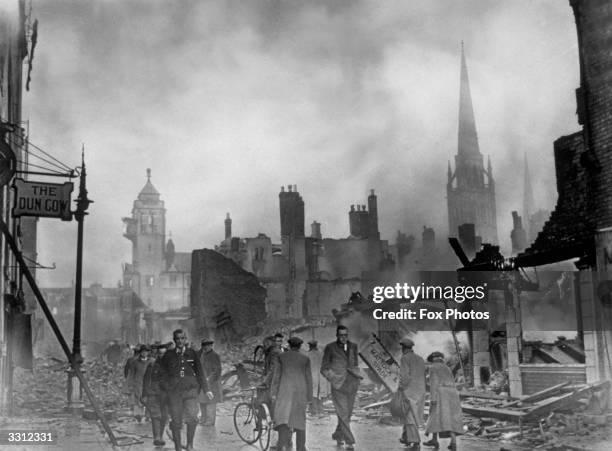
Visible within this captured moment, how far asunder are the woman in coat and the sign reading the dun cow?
7.21m

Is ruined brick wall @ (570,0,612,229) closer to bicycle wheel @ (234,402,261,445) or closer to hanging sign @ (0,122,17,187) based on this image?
bicycle wheel @ (234,402,261,445)

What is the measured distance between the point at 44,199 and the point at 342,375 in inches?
274

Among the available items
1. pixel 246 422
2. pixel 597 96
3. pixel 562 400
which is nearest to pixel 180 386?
pixel 246 422

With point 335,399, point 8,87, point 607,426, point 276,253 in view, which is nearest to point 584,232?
point 607,426

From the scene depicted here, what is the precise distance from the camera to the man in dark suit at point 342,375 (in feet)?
32.3

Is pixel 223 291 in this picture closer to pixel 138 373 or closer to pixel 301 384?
pixel 138 373

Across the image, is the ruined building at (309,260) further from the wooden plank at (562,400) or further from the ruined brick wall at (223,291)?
the wooden plank at (562,400)

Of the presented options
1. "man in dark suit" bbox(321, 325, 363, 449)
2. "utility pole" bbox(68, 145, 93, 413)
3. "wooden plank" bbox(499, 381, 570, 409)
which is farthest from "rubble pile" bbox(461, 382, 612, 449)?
"utility pole" bbox(68, 145, 93, 413)

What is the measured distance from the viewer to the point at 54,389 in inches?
907

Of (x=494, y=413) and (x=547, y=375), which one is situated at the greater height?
(x=547, y=375)

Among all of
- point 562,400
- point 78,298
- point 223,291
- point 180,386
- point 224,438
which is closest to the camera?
point 180,386

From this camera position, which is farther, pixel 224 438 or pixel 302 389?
pixel 224 438

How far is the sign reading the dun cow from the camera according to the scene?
42.9 ft

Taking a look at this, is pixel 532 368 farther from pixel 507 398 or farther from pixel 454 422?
pixel 454 422
